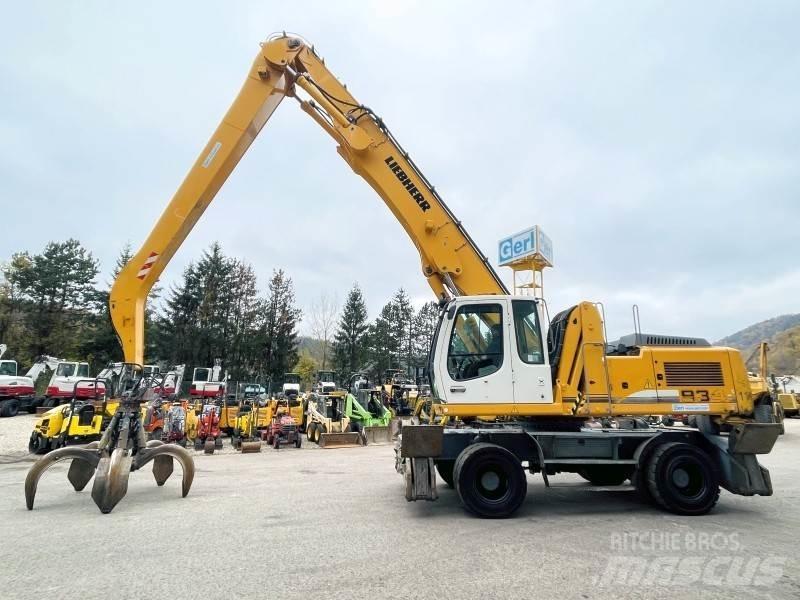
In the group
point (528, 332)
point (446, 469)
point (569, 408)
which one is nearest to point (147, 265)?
point (446, 469)

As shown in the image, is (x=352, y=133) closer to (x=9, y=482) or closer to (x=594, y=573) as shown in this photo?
(x=594, y=573)

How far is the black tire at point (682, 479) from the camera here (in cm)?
630

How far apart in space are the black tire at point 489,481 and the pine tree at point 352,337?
150ft

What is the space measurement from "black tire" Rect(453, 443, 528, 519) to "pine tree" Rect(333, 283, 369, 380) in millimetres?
45750

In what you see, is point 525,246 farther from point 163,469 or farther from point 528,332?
point 163,469

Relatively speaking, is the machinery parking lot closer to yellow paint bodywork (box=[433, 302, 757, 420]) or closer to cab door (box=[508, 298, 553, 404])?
yellow paint bodywork (box=[433, 302, 757, 420])

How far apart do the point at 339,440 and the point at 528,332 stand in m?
10.6

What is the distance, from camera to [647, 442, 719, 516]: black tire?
6.30m

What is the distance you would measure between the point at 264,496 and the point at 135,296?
169 inches

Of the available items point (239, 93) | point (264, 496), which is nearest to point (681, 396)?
point (264, 496)

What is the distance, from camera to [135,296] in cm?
879

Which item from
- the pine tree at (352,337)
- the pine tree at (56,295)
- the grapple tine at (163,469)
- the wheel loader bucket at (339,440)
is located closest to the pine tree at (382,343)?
the pine tree at (352,337)

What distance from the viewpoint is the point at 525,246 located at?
1908 centimetres

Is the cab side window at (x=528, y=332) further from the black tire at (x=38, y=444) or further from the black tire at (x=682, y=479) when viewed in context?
the black tire at (x=38, y=444)
